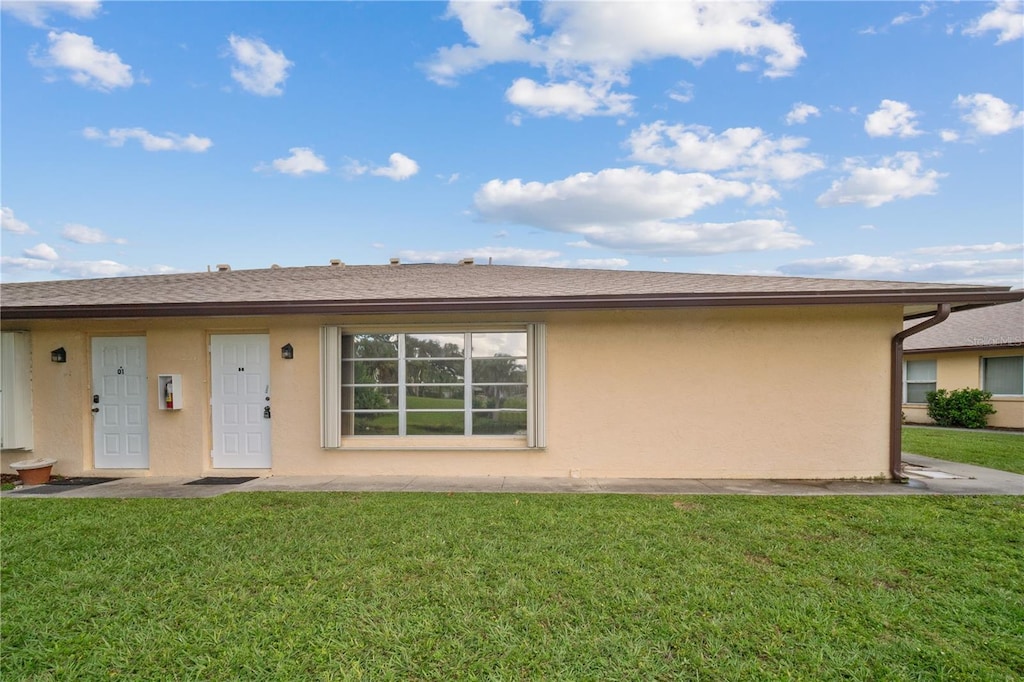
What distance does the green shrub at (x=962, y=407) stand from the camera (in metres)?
13.5

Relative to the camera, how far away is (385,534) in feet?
14.9

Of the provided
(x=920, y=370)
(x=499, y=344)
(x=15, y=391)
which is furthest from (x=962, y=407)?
(x=15, y=391)

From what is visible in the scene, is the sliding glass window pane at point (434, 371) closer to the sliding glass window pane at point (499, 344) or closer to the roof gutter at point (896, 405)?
the sliding glass window pane at point (499, 344)

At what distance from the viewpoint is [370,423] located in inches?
288

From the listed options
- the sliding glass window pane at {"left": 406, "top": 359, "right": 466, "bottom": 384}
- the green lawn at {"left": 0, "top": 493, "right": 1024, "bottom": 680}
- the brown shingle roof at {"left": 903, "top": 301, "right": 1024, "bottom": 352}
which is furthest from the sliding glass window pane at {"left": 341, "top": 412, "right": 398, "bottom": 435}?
the brown shingle roof at {"left": 903, "top": 301, "right": 1024, "bottom": 352}

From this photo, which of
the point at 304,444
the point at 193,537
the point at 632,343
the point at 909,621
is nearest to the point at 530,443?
the point at 632,343

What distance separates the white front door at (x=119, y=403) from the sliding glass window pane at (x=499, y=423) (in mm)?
5124

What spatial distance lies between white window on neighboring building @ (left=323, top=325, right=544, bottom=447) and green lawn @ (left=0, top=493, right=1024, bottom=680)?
6.35 ft

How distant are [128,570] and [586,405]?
5.22 meters

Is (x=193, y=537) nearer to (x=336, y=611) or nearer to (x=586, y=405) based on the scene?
(x=336, y=611)

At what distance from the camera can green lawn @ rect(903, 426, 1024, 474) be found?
829 cm

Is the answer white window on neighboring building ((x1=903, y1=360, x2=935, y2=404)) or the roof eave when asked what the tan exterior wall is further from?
the roof eave

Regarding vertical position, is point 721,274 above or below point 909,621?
above

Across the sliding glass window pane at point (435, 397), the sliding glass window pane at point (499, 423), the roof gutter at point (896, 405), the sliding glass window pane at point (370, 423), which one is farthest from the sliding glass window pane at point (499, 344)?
the roof gutter at point (896, 405)
